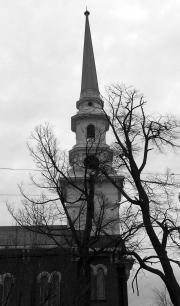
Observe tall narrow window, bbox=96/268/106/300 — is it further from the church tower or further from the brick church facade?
the church tower

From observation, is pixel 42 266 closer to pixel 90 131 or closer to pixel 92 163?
pixel 92 163

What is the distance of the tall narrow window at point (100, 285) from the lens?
2925 cm

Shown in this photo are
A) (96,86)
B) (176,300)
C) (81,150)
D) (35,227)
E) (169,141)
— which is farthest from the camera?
(96,86)

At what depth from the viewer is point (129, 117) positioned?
61.6ft

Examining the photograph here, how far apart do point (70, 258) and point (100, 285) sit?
1040cm

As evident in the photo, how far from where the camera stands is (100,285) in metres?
29.8

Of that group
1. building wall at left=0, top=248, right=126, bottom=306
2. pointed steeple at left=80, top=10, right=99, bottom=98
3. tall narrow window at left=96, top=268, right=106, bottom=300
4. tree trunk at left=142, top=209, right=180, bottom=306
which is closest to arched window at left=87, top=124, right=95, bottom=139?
pointed steeple at left=80, top=10, right=99, bottom=98

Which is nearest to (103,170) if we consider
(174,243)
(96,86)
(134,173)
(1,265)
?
(134,173)

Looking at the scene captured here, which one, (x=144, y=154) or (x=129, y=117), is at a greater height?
(x=129, y=117)

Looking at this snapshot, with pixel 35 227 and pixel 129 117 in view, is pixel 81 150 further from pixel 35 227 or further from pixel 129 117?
pixel 129 117

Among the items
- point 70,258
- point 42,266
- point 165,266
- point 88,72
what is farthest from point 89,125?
point 165,266

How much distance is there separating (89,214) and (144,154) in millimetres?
3971

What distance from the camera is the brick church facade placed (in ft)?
60.3

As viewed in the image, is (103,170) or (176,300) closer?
(176,300)
